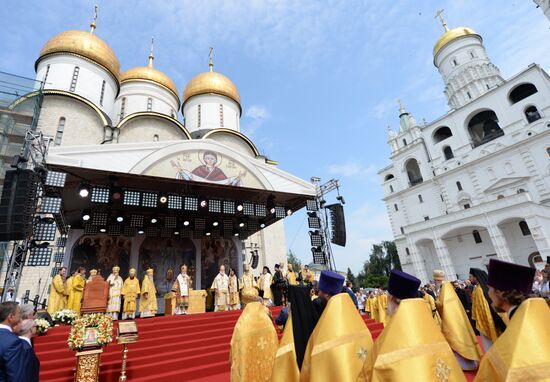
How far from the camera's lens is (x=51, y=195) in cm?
1014

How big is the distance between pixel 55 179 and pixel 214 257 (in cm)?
945

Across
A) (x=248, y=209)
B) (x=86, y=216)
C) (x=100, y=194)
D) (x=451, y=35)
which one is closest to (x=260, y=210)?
(x=248, y=209)

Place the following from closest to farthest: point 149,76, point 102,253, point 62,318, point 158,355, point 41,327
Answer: point 158,355
point 41,327
point 62,318
point 102,253
point 149,76

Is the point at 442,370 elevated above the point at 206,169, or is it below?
below

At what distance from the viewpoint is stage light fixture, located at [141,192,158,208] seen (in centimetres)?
1187

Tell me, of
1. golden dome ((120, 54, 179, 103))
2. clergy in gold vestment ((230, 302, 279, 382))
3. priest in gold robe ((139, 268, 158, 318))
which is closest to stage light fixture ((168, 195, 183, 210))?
priest in gold robe ((139, 268, 158, 318))

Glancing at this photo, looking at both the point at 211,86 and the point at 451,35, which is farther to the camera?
the point at 451,35

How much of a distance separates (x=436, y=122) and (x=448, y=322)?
1490 inches

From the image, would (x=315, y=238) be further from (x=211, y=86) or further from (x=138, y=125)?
(x=211, y=86)

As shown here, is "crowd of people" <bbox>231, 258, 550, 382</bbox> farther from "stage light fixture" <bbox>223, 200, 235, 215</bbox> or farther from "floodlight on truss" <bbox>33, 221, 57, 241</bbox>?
"stage light fixture" <bbox>223, 200, 235, 215</bbox>

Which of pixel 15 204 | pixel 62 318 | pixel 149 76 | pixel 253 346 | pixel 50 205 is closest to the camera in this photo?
pixel 253 346

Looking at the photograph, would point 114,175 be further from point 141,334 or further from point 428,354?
point 428,354

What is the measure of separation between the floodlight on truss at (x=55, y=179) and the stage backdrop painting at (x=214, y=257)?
855 cm

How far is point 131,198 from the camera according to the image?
11.7 m
